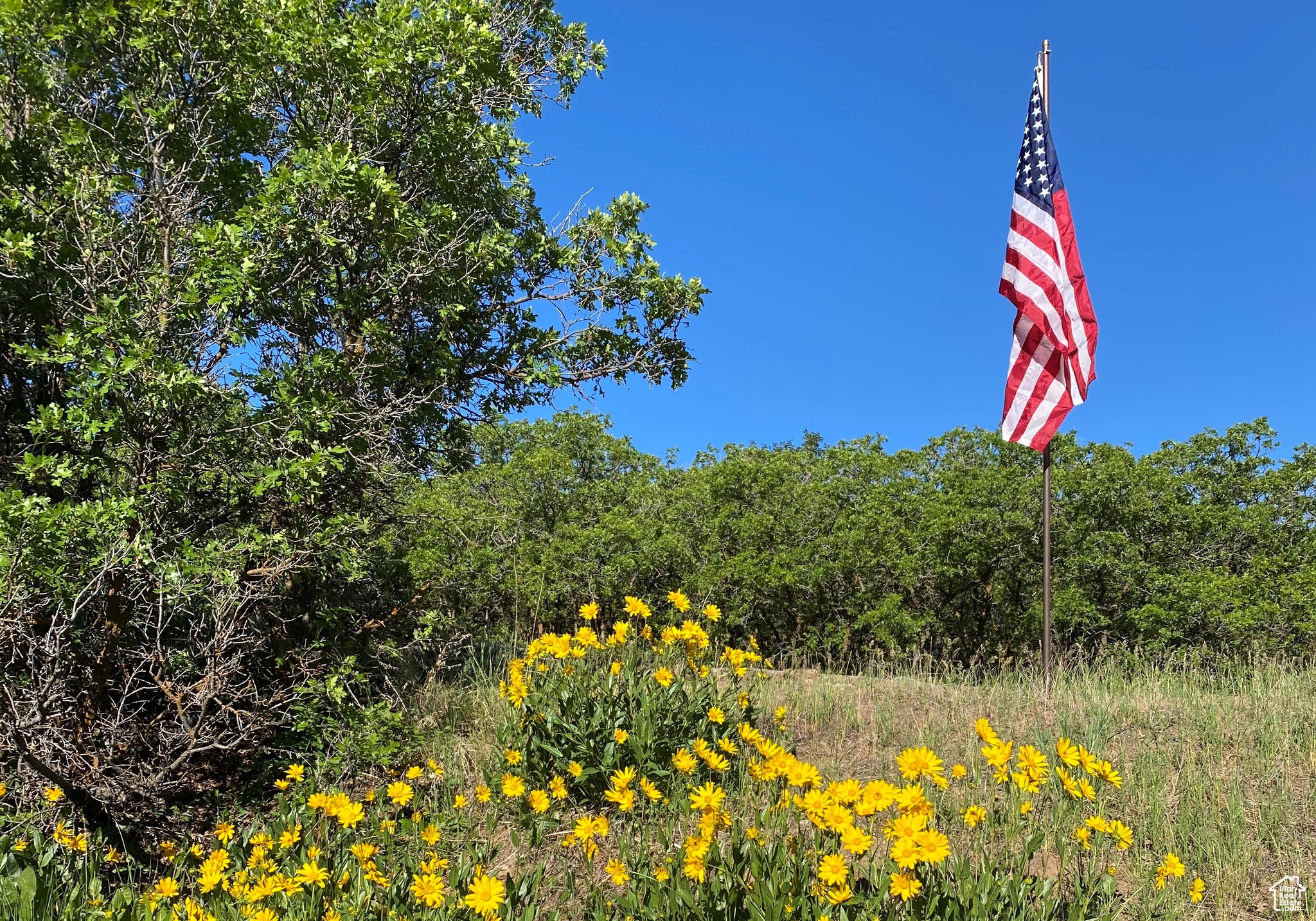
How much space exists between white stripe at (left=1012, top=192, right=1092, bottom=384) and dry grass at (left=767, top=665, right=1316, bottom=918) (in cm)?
269

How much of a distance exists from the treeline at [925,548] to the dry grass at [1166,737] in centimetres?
169

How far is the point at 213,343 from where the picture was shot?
4.41m

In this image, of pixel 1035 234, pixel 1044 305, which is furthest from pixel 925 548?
pixel 1035 234

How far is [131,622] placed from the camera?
4.60 meters

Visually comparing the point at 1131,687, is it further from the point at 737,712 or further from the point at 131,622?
the point at 131,622

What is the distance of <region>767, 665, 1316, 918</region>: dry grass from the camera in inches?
141

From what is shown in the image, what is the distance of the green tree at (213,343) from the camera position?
4.18 m

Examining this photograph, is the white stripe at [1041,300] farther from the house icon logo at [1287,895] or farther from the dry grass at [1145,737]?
the house icon logo at [1287,895]

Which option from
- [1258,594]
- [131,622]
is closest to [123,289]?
[131,622]

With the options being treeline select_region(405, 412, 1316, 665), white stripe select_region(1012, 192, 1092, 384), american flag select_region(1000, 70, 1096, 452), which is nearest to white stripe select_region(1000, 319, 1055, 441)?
american flag select_region(1000, 70, 1096, 452)

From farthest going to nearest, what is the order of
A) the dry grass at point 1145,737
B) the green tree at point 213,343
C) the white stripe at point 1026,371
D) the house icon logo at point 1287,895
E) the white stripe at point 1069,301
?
1. the white stripe at point 1026,371
2. the white stripe at point 1069,301
3. the green tree at point 213,343
4. the dry grass at point 1145,737
5. the house icon logo at point 1287,895

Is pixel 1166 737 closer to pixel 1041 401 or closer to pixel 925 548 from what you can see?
pixel 1041 401

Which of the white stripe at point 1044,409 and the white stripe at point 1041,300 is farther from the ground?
the white stripe at point 1041,300

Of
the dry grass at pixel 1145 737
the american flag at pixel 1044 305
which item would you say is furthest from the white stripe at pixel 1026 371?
the dry grass at pixel 1145 737
